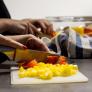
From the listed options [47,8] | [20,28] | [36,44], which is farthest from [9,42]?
[47,8]

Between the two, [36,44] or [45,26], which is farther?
[45,26]

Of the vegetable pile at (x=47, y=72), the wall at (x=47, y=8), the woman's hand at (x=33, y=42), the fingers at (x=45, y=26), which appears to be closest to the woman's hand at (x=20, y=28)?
the fingers at (x=45, y=26)

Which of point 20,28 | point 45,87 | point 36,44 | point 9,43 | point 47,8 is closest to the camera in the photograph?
point 45,87

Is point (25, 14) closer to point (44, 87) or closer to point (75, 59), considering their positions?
point (75, 59)

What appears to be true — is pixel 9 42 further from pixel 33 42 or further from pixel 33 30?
pixel 33 30

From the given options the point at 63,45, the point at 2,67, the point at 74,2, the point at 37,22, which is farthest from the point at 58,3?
the point at 2,67

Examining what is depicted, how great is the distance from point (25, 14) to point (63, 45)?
124 centimetres

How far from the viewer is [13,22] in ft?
3.54

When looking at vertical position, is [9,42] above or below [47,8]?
above

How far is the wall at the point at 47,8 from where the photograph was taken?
214cm

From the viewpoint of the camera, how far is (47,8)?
2.19m

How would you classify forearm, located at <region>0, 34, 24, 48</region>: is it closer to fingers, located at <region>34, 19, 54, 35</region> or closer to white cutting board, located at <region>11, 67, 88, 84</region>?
white cutting board, located at <region>11, 67, 88, 84</region>

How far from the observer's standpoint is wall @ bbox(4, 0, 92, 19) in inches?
84.1

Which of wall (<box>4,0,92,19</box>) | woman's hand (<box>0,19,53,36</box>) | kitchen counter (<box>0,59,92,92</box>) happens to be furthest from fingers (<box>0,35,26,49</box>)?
wall (<box>4,0,92,19</box>)
